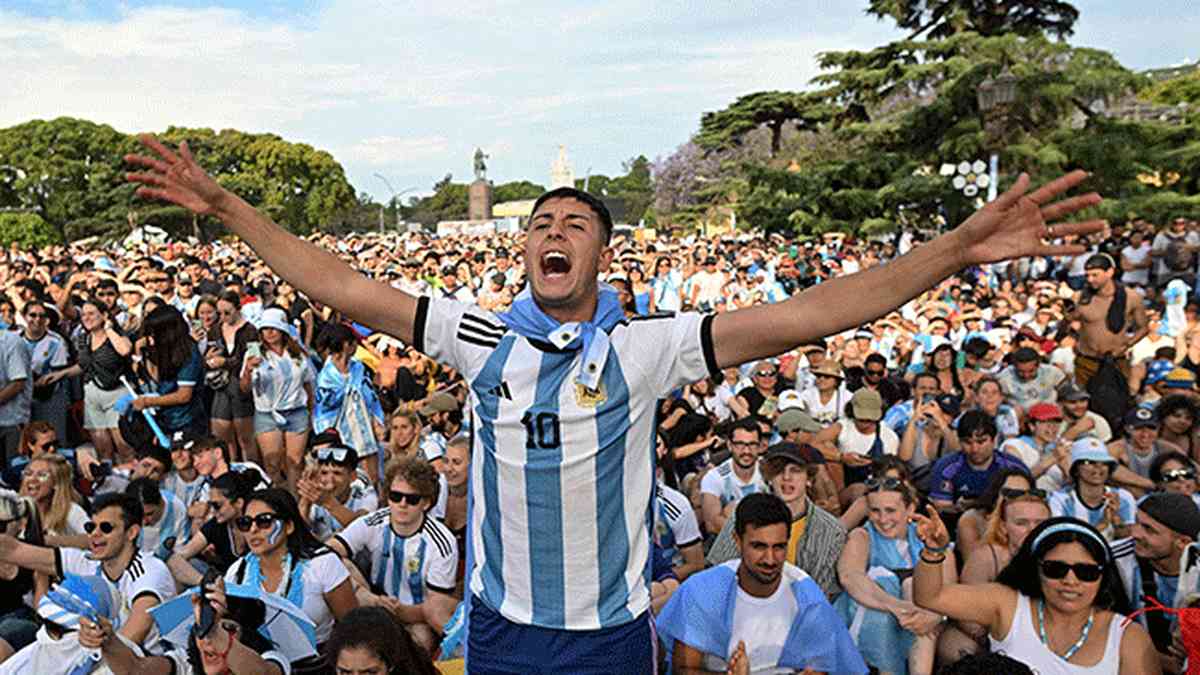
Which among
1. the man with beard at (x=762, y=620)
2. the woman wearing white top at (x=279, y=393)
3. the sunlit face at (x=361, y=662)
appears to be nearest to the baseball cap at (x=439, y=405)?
the woman wearing white top at (x=279, y=393)

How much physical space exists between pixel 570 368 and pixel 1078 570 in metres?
2.43

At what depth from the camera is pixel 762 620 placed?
4.34 m

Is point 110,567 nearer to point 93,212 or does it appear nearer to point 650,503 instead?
point 650,503

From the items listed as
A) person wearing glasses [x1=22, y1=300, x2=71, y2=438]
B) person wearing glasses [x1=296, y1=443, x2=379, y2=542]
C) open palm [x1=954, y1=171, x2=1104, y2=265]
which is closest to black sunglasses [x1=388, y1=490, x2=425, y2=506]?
person wearing glasses [x1=296, y1=443, x2=379, y2=542]

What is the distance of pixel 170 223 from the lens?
57844mm

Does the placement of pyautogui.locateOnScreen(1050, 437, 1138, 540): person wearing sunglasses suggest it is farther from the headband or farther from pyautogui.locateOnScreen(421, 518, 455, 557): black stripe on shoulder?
pyautogui.locateOnScreen(421, 518, 455, 557): black stripe on shoulder

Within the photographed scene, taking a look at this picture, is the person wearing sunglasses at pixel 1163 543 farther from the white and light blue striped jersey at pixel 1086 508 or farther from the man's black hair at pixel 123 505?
the man's black hair at pixel 123 505

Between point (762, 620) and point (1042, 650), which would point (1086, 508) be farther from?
point (762, 620)

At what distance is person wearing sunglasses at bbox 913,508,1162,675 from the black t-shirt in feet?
11.5

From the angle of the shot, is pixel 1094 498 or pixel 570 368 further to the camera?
pixel 1094 498

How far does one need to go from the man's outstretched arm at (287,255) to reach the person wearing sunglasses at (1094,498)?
4.53 m

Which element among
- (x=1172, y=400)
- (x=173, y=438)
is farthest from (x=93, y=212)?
(x=1172, y=400)

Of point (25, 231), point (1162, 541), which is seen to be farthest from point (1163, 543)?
point (25, 231)

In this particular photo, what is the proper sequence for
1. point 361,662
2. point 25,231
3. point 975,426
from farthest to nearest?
point 25,231, point 975,426, point 361,662
